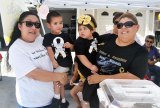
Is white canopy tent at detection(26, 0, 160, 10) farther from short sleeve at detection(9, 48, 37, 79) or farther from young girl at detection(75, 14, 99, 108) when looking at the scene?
short sleeve at detection(9, 48, 37, 79)

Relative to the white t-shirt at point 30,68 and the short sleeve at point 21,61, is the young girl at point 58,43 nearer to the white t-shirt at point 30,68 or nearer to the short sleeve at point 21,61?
the white t-shirt at point 30,68

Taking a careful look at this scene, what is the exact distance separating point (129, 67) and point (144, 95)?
675 mm

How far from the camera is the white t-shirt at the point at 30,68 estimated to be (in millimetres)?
2221

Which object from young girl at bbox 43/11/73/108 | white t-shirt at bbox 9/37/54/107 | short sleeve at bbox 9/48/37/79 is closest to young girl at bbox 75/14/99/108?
young girl at bbox 43/11/73/108

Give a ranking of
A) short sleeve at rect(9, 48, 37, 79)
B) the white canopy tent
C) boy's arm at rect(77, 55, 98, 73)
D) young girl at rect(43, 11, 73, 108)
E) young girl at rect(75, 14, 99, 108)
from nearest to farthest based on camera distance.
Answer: short sleeve at rect(9, 48, 37, 79)
boy's arm at rect(77, 55, 98, 73)
young girl at rect(75, 14, 99, 108)
young girl at rect(43, 11, 73, 108)
the white canopy tent

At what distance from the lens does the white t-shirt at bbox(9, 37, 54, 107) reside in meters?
2.22

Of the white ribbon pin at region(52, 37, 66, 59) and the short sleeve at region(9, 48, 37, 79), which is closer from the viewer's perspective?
the short sleeve at region(9, 48, 37, 79)

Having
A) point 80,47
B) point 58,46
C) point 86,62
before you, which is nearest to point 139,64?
point 86,62

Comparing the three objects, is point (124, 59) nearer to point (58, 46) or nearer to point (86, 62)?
point (86, 62)

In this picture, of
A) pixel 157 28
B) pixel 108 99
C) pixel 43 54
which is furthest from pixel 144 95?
pixel 157 28

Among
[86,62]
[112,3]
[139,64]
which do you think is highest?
[112,3]

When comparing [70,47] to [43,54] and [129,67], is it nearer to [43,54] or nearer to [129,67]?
[43,54]

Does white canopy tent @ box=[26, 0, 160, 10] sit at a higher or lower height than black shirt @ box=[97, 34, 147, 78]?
higher

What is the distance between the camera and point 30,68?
87.2 inches
